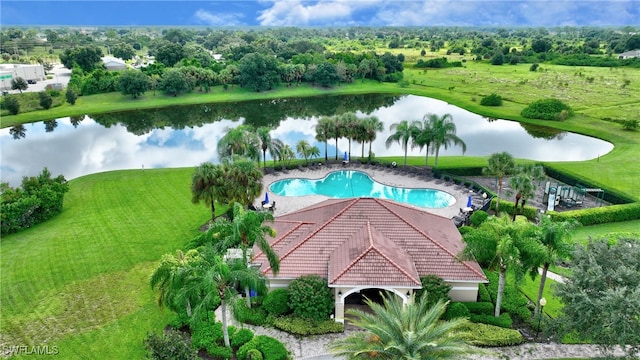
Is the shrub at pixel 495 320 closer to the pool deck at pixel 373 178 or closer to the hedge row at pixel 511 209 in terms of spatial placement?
the pool deck at pixel 373 178

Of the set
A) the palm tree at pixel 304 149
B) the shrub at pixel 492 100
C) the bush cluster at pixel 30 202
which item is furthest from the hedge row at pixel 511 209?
the shrub at pixel 492 100

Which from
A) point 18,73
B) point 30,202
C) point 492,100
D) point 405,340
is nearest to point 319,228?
point 405,340

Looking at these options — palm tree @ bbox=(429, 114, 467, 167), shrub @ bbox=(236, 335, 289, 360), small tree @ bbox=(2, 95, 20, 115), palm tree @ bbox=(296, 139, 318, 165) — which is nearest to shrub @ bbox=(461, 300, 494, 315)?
shrub @ bbox=(236, 335, 289, 360)

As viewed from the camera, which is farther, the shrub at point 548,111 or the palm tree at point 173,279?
the shrub at point 548,111

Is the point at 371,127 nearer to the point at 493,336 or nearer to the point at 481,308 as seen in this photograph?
the point at 481,308

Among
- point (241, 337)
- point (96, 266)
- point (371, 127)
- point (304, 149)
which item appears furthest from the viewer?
point (304, 149)
